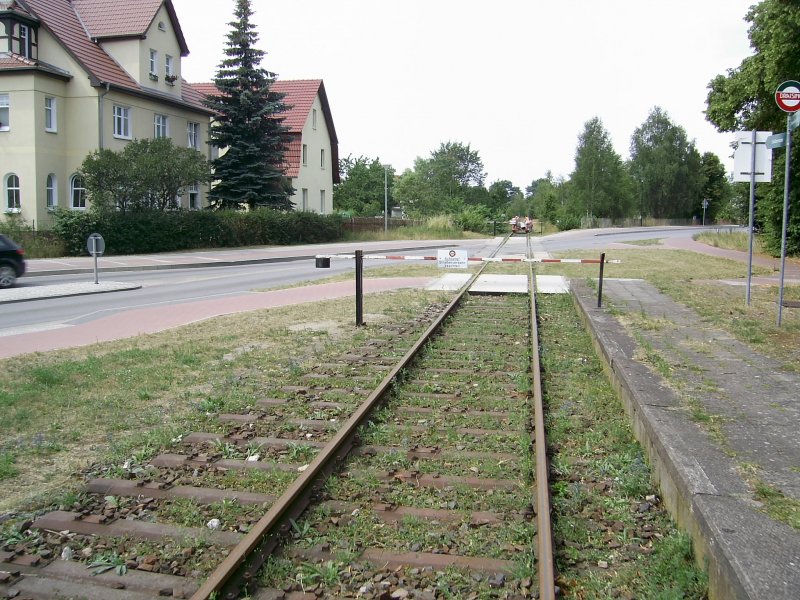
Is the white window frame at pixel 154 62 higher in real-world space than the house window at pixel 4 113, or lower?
higher

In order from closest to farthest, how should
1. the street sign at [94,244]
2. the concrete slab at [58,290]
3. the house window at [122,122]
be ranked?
1. the concrete slab at [58,290]
2. the street sign at [94,244]
3. the house window at [122,122]

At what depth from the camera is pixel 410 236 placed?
54000 millimetres

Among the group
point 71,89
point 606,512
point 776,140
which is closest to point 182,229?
point 71,89

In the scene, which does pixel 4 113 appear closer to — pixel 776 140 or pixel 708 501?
pixel 776 140

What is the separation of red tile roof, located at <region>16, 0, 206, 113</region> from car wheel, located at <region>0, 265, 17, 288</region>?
17.4m

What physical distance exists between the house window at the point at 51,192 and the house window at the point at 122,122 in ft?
12.0

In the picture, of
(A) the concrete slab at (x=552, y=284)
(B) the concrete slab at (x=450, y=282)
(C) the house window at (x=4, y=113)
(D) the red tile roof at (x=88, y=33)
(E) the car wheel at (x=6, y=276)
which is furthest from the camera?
(D) the red tile roof at (x=88, y=33)

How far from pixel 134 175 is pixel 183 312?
1847cm

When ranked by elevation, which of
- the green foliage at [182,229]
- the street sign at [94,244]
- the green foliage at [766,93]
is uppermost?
the green foliage at [766,93]

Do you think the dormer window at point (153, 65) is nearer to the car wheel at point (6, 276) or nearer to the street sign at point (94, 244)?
the street sign at point (94, 244)

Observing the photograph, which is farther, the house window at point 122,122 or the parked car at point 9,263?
the house window at point 122,122

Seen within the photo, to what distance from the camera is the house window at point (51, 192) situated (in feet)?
111

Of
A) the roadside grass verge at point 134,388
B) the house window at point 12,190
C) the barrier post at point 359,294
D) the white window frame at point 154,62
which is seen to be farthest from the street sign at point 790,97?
the white window frame at point 154,62

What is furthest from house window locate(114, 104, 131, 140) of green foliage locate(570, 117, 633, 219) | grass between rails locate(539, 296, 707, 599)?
green foliage locate(570, 117, 633, 219)
